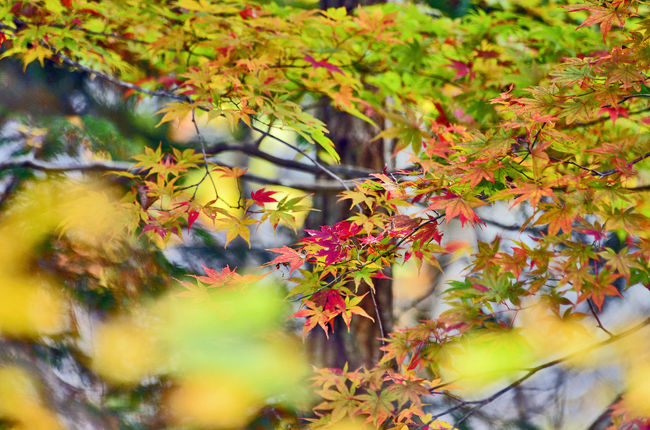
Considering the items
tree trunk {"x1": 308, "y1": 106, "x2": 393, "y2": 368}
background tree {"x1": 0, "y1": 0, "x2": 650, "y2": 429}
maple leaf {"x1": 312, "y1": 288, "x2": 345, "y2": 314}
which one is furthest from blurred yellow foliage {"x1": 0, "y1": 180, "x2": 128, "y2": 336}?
maple leaf {"x1": 312, "y1": 288, "x2": 345, "y2": 314}

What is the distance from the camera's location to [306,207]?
144 centimetres

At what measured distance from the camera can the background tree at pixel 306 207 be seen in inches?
47.8

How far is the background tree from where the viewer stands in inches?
47.8

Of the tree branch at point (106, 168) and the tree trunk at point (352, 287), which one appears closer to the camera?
the tree branch at point (106, 168)

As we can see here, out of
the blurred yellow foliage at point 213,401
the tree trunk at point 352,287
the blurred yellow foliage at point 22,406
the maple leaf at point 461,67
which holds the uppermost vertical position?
the maple leaf at point 461,67

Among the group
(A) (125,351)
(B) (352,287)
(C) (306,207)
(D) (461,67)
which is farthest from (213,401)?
(D) (461,67)

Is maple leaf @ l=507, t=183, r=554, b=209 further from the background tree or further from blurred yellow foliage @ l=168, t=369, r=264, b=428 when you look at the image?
blurred yellow foliage @ l=168, t=369, r=264, b=428

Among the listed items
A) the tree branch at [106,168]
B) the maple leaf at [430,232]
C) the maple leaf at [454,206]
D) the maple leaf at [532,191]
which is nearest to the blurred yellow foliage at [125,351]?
the tree branch at [106,168]

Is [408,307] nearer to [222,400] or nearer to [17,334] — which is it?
[222,400]

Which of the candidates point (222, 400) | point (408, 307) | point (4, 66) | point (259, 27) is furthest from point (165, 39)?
point (408, 307)

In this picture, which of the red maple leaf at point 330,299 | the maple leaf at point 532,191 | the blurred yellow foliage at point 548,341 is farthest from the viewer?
the blurred yellow foliage at point 548,341

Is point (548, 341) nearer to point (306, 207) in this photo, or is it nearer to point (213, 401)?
point (213, 401)

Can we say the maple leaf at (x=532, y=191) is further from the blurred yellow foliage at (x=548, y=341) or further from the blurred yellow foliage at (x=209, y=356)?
the blurred yellow foliage at (x=548, y=341)

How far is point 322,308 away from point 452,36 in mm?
1501
